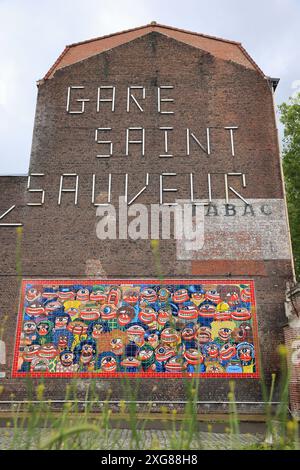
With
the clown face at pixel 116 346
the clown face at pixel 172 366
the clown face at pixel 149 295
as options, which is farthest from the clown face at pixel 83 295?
the clown face at pixel 172 366

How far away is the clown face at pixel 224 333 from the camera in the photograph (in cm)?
1246

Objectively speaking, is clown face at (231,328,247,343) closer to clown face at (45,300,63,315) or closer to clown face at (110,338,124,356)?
clown face at (110,338,124,356)

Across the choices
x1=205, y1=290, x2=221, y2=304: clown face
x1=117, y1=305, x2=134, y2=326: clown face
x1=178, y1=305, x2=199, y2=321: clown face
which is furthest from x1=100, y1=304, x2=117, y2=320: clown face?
x1=205, y1=290, x2=221, y2=304: clown face

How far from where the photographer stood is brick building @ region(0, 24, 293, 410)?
12.4 meters

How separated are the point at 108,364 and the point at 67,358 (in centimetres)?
124

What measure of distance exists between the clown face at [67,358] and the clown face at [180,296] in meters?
3.53

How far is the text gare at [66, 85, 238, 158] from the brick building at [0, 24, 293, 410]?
1.7 inches

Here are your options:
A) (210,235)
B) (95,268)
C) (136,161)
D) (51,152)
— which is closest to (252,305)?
(210,235)

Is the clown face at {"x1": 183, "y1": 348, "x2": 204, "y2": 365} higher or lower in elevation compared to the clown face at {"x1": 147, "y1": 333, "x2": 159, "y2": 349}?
lower

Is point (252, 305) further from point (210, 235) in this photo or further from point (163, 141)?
point (163, 141)

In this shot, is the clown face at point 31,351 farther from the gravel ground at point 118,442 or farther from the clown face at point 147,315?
the gravel ground at point 118,442

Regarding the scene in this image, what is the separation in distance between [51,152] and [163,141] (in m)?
4.07

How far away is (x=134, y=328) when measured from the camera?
41.1 ft

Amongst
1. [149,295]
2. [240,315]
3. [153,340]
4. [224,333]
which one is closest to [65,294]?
[149,295]
